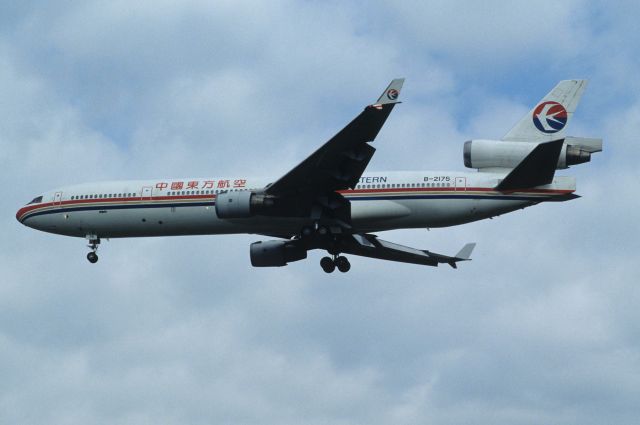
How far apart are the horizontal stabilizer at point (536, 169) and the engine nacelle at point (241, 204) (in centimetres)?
834

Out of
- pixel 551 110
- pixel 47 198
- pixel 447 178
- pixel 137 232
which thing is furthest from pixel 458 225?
pixel 47 198

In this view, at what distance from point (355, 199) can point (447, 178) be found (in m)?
3.46

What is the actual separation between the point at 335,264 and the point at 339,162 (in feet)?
18.2

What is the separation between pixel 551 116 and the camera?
45.9 meters

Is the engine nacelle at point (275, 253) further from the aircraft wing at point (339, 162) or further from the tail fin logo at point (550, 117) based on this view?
the tail fin logo at point (550, 117)

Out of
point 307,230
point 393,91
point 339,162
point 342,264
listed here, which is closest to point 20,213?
point 307,230

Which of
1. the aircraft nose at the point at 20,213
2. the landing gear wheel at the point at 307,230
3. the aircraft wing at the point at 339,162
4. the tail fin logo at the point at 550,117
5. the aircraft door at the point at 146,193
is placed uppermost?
the aircraft nose at the point at 20,213

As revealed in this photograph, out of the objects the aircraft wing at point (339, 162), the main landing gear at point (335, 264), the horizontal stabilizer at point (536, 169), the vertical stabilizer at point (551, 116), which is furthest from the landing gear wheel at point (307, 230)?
the vertical stabilizer at point (551, 116)

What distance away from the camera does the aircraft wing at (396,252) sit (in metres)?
48.6

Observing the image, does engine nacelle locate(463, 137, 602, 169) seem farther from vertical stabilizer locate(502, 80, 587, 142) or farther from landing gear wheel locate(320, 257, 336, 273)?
landing gear wheel locate(320, 257, 336, 273)

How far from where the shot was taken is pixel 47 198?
49.9 metres

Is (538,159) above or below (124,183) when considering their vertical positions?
below

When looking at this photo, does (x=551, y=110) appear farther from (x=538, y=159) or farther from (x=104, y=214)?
(x=104, y=214)

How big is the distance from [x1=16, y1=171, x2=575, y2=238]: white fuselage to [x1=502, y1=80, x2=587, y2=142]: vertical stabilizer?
7.36 feet
